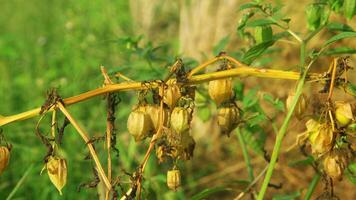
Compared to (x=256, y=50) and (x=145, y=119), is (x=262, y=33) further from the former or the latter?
(x=145, y=119)

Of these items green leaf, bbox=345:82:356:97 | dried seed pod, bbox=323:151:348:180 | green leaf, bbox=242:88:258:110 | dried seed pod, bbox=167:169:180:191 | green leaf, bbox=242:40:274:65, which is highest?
green leaf, bbox=242:40:274:65

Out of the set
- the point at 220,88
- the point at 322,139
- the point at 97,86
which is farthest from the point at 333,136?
the point at 97,86

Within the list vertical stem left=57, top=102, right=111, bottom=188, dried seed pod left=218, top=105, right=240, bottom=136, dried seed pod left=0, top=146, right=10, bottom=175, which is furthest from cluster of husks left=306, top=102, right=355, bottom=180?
dried seed pod left=0, top=146, right=10, bottom=175

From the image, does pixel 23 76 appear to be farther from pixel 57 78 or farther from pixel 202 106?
pixel 202 106

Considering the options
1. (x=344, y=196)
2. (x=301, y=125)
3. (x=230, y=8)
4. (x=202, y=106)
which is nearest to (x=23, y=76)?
(x=230, y=8)

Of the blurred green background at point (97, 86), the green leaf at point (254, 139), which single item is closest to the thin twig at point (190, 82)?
the blurred green background at point (97, 86)

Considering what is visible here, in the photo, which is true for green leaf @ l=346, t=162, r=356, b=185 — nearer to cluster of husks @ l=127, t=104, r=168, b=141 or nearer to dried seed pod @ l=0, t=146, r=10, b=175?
cluster of husks @ l=127, t=104, r=168, b=141

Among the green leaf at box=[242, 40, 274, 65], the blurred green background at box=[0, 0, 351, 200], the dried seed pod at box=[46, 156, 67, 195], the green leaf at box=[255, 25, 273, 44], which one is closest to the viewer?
the dried seed pod at box=[46, 156, 67, 195]
